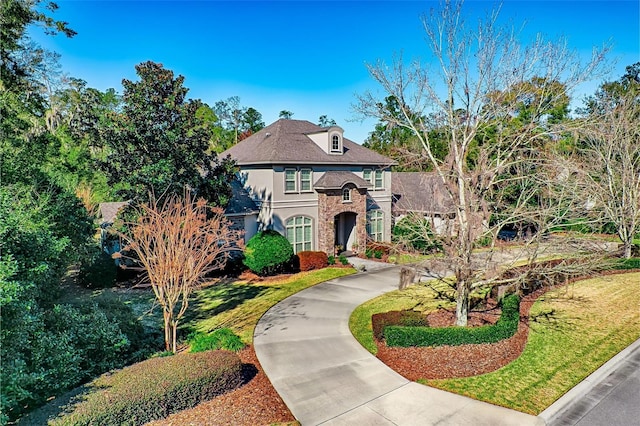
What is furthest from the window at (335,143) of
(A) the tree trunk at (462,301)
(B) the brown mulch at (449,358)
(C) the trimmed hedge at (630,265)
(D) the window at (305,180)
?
(C) the trimmed hedge at (630,265)

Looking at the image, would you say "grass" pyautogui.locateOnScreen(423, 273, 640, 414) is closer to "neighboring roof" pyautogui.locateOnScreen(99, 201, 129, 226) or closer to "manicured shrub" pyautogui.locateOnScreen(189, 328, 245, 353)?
"manicured shrub" pyautogui.locateOnScreen(189, 328, 245, 353)

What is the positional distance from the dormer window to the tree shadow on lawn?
1070cm

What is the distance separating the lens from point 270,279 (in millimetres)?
19484

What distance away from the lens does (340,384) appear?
9086 millimetres

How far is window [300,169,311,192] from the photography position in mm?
22750

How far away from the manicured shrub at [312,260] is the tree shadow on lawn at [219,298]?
3.74 m

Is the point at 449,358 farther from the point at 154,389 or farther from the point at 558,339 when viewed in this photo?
the point at 154,389

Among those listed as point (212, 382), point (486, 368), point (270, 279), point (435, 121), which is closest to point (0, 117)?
point (212, 382)

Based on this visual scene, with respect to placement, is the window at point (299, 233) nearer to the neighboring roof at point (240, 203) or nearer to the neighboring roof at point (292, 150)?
the neighboring roof at point (240, 203)

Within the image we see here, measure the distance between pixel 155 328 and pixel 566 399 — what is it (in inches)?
487

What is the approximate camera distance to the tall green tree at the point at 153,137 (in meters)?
16.2

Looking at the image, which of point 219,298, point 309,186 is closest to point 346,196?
point 309,186

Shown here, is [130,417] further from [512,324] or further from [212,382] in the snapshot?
[512,324]

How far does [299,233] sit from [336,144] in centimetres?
649
